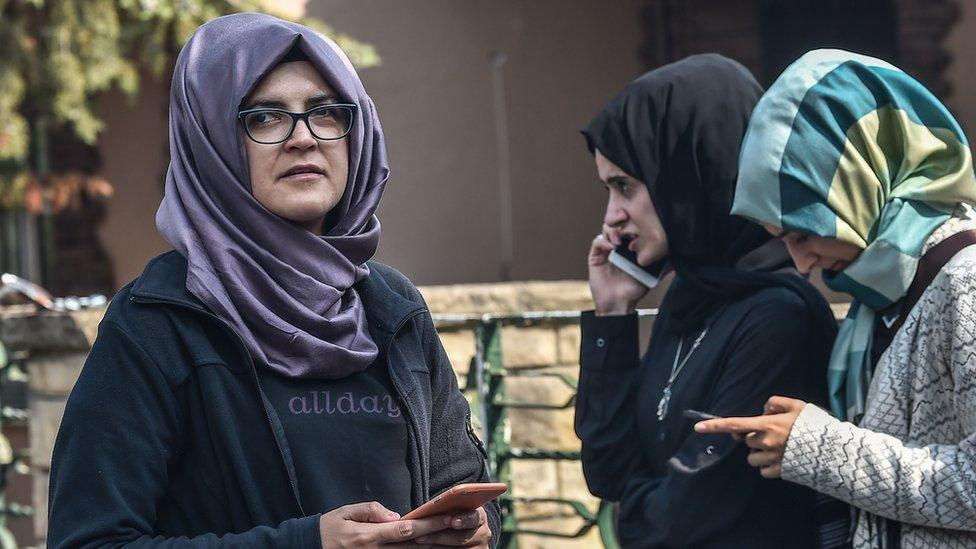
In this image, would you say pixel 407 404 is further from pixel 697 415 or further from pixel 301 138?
pixel 697 415

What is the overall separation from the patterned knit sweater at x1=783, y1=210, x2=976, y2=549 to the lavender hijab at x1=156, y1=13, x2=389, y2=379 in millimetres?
819

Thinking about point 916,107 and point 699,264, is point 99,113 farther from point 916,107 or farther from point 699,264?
point 916,107

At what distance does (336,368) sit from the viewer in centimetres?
193

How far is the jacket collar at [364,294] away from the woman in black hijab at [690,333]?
29.1 inches

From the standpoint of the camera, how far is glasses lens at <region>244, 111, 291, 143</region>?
6.50 ft

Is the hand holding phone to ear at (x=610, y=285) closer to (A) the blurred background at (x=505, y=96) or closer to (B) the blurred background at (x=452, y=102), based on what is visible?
(B) the blurred background at (x=452, y=102)

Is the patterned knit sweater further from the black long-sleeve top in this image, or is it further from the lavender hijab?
the lavender hijab

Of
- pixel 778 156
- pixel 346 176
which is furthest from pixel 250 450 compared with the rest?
pixel 778 156

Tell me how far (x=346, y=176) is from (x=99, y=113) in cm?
594

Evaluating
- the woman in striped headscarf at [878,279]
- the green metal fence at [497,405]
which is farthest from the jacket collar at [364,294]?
the green metal fence at [497,405]

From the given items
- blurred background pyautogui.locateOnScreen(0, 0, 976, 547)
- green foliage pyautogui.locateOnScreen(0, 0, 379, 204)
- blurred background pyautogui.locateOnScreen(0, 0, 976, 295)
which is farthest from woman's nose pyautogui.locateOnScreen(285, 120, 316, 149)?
blurred background pyautogui.locateOnScreen(0, 0, 976, 295)

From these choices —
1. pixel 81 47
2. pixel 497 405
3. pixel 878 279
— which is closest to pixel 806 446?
pixel 878 279

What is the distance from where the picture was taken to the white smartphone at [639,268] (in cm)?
292

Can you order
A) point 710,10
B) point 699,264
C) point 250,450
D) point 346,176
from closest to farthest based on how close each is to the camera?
1. point 250,450
2. point 346,176
3. point 699,264
4. point 710,10
